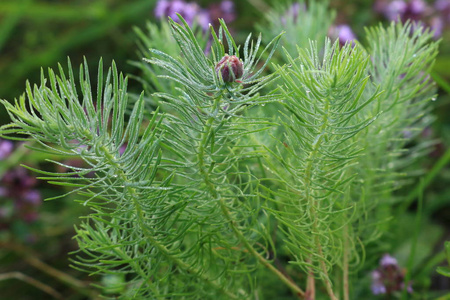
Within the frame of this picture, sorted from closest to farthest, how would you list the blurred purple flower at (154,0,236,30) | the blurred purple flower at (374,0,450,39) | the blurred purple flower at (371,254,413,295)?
the blurred purple flower at (371,254,413,295) → the blurred purple flower at (154,0,236,30) → the blurred purple flower at (374,0,450,39)

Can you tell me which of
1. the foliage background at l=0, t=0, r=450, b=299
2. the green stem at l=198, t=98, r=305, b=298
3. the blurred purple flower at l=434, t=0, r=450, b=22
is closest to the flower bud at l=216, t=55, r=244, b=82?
the green stem at l=198, t=98, r=305, b=298

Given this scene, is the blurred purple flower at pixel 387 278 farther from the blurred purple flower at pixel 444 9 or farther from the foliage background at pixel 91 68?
the blurred purple flower at pixel 444 9

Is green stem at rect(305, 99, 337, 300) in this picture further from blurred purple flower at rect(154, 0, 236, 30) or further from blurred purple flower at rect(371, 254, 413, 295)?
blurred purple flower at rect(371, 254, 413, 295)

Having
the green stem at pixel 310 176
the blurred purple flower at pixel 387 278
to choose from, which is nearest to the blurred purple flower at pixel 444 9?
the blurred purple flower at pixel 387 278

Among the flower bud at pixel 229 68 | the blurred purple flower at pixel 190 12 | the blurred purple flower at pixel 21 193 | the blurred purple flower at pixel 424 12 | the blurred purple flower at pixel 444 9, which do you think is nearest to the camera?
the flower bud at pixel 229 68

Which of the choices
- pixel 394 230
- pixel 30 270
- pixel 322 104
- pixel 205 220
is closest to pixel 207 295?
pixel 205 220

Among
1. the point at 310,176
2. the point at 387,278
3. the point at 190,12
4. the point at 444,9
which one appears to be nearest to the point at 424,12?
the point at 444,9
